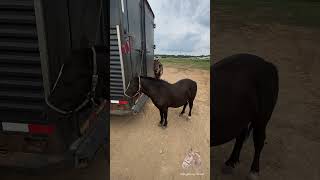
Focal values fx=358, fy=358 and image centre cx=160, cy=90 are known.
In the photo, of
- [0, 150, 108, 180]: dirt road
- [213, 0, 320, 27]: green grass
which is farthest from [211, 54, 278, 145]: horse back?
[213, 0, 320, 27]: green grass

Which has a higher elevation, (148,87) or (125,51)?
(125,51)

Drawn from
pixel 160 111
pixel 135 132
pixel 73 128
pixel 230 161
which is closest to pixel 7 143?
pixel 73 128

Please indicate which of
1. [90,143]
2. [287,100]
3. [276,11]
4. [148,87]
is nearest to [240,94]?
[148,87]

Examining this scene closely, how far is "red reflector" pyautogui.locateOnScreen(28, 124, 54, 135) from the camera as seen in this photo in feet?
11.7

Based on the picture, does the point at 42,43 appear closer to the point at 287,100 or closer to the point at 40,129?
→ the point at 40,129

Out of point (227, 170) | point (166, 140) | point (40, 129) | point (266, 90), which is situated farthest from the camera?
point (227, 170)

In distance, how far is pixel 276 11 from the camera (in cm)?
1867

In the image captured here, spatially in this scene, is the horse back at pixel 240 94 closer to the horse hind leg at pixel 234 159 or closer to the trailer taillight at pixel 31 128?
the horse hind leg at pixel 234 159

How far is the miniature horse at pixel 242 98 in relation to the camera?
388cm

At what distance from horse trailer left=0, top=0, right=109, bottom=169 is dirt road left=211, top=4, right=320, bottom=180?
1463mm

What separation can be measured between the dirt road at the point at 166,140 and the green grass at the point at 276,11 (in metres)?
14.4

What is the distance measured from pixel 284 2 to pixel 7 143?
19240 mm

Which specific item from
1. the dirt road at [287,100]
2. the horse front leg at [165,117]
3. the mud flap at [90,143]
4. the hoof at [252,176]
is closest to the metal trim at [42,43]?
the mud flap at [90,143]

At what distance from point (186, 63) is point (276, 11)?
57.5ft
